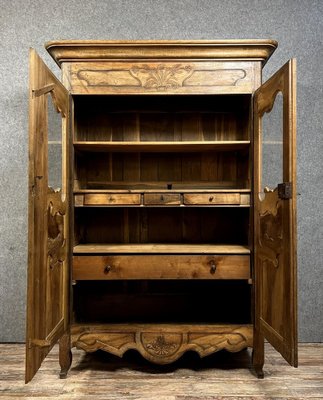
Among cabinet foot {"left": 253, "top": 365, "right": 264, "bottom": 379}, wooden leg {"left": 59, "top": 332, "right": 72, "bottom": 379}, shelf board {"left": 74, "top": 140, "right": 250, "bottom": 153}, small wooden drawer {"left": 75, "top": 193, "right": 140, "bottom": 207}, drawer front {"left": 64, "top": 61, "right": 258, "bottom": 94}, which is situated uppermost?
drawer front {"left": 64, "top": 61, "right": 258, "bottom": 94}

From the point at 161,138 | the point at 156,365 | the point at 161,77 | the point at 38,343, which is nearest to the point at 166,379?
the point at 156,365

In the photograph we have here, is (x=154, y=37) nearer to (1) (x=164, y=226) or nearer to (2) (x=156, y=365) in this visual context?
(1) (x=164, y=226)

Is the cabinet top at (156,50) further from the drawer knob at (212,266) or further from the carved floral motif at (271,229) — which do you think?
the drawer knob at (212,266)

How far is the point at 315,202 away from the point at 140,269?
1219mm

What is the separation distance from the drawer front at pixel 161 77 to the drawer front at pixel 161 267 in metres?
0.87

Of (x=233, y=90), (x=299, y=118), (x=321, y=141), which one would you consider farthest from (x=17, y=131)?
(x=321, y=141)

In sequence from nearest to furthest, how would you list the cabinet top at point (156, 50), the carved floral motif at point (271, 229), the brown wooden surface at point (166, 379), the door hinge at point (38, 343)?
the door hinge at point (38, 343), the carved floral motif at point (271, 229), the brown wooden surface at point (166, 379), the cabinet top at point (156, 50)

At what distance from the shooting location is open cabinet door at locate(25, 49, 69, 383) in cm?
132

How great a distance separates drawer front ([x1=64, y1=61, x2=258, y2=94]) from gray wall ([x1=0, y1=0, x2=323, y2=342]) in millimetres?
517

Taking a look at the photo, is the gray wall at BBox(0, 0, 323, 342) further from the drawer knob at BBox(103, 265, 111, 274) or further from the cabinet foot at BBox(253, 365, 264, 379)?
the drawer knob at BBox(103, 265, 111, 274)

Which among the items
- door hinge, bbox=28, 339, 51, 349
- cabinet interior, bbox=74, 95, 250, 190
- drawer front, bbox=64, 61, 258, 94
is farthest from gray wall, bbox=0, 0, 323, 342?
door hinge, bbox=28, 339, 51, 349

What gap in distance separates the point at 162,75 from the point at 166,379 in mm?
1572

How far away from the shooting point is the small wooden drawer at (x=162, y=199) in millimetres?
1860

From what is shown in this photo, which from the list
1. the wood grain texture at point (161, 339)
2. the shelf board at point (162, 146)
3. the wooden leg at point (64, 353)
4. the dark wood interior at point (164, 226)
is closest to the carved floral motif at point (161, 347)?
the wood grain texture at point (161, 339)
